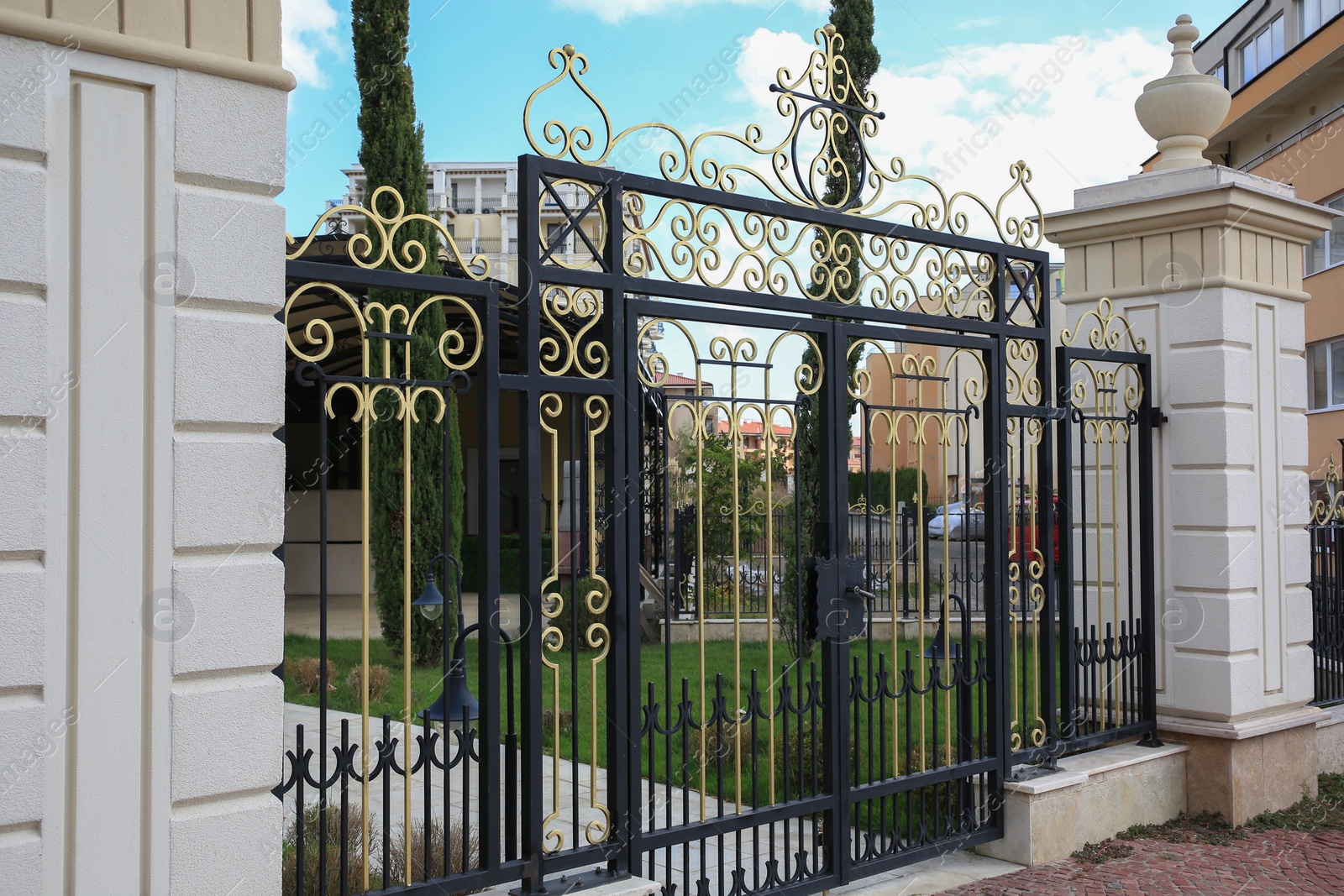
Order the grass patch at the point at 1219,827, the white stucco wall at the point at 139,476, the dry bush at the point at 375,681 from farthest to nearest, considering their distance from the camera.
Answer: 1. the dry bush at the point at 375,681
2. the grass patch at the point at 1219,827
3. the white stucco wall at the point at 139,476

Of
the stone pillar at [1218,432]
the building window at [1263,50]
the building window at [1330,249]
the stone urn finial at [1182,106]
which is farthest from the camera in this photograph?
the building window at [1263,50]

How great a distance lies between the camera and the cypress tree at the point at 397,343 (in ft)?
34.2

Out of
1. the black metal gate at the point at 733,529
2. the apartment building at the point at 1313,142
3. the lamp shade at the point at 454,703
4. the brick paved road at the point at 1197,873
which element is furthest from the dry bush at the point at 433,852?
the apartment building at the point at 1313,142

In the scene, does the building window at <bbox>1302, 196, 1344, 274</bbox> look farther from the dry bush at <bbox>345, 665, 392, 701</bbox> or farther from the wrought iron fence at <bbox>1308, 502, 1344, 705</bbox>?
the dry bush at <bbox>345, 665, 392, 701</bbox>

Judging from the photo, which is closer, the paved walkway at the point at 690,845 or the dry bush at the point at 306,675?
the paved walkway at the point at 690,845

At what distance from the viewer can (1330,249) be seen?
741 inches

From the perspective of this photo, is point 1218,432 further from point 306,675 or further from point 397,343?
point 306,675

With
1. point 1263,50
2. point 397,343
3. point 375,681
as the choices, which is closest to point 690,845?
point 375,681

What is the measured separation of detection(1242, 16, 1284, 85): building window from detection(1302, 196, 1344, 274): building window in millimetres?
5089

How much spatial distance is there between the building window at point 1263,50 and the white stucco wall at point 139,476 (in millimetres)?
24432

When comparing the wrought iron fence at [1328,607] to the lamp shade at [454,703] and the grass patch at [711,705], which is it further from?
the lamp shade at [454,703]

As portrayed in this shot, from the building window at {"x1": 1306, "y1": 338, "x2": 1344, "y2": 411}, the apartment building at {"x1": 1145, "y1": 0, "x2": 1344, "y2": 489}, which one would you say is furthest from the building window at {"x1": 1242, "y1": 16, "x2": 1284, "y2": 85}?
the building window at {"x1": 1306, "y1": 338, "x2": 1344, "y2": 411}

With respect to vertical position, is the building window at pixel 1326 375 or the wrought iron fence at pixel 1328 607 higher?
the building window at pixel 1326 375

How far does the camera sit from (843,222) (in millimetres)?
4918
